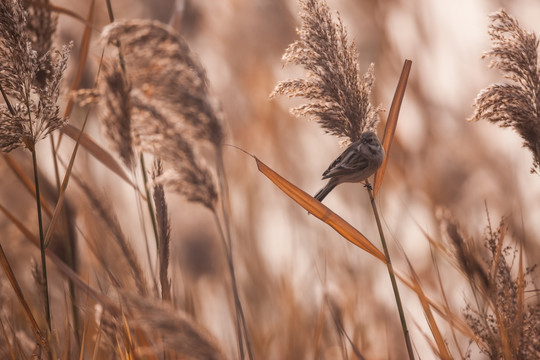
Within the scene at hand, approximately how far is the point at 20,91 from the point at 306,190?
7.24ft

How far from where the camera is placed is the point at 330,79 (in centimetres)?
155

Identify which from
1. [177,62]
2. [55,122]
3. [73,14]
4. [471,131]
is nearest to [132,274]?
[55,122]

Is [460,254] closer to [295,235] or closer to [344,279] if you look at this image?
[344,279]

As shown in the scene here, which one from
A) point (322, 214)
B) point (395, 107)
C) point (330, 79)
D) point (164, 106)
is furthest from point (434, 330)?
point (164, 106)

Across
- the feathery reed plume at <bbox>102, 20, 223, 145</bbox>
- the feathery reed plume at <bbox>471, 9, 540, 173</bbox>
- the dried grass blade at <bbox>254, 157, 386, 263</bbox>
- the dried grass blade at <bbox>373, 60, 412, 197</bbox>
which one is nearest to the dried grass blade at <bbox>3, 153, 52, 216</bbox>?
the feathery reed plume at <bbox>102, 20, 223, 145</bbox>

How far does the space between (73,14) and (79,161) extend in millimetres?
1288

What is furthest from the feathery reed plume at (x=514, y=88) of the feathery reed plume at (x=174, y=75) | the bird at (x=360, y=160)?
the feathery reed plume at (x=174, y=75)

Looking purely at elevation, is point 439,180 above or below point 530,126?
above

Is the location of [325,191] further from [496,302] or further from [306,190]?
[306,190]

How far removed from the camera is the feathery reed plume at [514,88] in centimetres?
155

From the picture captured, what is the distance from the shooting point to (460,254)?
5.08 ft

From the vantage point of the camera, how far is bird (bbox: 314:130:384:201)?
1.48 meters

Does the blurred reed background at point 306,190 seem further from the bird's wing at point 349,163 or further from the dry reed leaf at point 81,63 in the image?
the bird's wing at point 349,163

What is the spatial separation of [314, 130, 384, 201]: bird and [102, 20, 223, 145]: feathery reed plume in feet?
1.21
